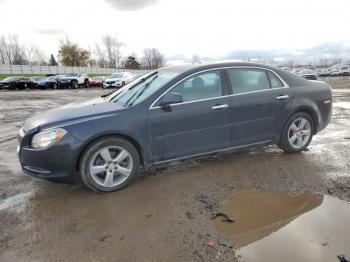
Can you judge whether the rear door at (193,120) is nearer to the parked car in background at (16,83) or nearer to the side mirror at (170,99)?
the side mirror at (170,99)

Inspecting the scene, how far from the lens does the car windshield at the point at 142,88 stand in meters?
4.70

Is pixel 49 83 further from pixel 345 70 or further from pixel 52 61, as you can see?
pixel 52 61

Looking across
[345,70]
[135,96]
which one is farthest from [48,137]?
[345,70]

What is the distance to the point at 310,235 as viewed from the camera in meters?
3.17

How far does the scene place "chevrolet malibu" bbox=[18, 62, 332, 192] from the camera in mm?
4152

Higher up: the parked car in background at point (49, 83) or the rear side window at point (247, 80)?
the rear side window at point (247, 80)

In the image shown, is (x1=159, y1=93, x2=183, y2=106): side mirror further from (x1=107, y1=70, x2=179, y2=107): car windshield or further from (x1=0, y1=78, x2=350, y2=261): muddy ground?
(x1=0, y1=78, x2=350, y2=261): muddy ground

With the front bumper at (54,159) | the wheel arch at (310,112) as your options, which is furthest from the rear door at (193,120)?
the wheel arch at (310,112)

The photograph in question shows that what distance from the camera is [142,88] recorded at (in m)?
5.06

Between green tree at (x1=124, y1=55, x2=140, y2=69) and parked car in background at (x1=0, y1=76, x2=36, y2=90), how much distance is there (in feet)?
225

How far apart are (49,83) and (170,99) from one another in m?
34.7

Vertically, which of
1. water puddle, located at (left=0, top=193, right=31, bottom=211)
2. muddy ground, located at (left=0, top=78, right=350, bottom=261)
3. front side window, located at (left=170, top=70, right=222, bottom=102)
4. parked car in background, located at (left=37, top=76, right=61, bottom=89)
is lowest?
parked car in background, located at (left=37, top=76, right=61, bottom=89)

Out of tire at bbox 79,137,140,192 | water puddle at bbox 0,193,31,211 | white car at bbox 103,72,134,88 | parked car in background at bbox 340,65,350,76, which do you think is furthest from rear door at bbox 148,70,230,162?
parked car in background at bbox 340,65,350,76

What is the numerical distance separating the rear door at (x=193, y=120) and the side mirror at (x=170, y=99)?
0.08m
